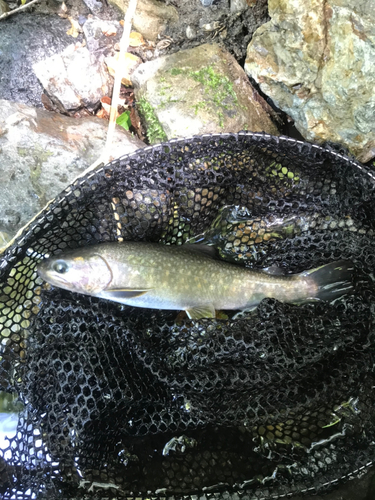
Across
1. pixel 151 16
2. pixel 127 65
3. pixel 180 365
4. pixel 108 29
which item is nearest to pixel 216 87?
pixel 127 65

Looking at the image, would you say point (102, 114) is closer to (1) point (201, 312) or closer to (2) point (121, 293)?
(2) point (121, 293)

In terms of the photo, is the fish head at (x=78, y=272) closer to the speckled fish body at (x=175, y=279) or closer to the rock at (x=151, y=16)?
the speckled fish body at (x=175, y=279)

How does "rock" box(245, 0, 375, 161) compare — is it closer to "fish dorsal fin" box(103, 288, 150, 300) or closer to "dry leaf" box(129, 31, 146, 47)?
"dry leaf" box(129, 31, 146, 47)

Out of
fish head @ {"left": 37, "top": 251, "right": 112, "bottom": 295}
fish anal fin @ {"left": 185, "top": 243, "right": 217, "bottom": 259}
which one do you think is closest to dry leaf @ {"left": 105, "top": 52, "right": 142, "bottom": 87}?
fish anal fin @ {"left": 185, "top": 243, "right": 217, "bottom": 259}

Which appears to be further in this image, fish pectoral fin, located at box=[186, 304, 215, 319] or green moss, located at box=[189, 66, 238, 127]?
green moss, located at box=[189, 66, 238, 127]

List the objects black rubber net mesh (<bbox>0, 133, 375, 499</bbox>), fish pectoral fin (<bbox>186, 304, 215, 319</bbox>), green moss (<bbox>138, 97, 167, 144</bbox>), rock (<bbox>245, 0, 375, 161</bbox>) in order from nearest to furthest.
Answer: black rubber net mesh (<bbox>0, 133, 375, 499</bbox>), fish pectoral fin (<bbox>186, 304, 215, 319</bbox>), rock (<bbox>245, 0, 375, 161</bbox>), green moss (<bbox>138, 97, 167, 144</bbox>)

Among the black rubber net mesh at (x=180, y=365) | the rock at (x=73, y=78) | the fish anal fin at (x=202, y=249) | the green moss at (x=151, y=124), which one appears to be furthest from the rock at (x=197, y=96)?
the fish anal fin at (x=202, y=249)
